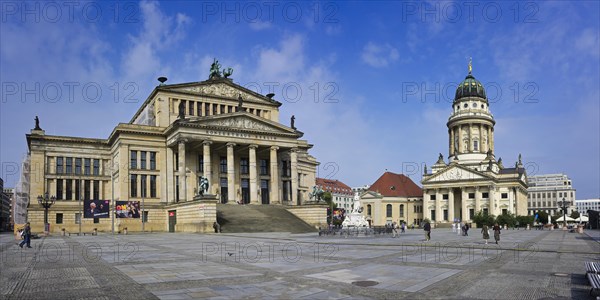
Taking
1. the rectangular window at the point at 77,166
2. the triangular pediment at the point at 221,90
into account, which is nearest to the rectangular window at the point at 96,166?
the rectangular window at the point at 77,166

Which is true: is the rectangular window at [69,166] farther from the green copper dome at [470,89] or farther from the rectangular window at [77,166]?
the green copper dome at [470,89]

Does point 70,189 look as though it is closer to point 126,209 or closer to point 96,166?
point 96,166

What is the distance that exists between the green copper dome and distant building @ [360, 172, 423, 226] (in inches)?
1139

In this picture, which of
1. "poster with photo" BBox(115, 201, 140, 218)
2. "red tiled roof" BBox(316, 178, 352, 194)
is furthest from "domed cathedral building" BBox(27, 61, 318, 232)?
"red tiled roof" BBox(316, 178, 352, 194)

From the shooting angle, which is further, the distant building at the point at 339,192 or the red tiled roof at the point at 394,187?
the distant building at the point at 339,192

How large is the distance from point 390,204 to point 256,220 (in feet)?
250

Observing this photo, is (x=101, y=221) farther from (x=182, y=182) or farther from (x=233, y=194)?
(x=233, y=194)

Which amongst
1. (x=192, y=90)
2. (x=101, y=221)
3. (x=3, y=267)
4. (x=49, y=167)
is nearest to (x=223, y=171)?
(x=192, y=90)

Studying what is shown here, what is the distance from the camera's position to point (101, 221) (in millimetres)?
65062

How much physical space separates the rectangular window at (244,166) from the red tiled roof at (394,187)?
6139cm

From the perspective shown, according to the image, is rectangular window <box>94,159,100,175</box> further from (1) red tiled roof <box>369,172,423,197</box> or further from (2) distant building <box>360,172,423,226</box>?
(1) red tiled roof <box>369,172,423,197</box>

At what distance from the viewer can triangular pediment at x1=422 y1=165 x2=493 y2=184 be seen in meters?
108

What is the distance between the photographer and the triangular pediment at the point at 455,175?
107875mm

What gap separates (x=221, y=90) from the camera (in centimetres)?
7338
